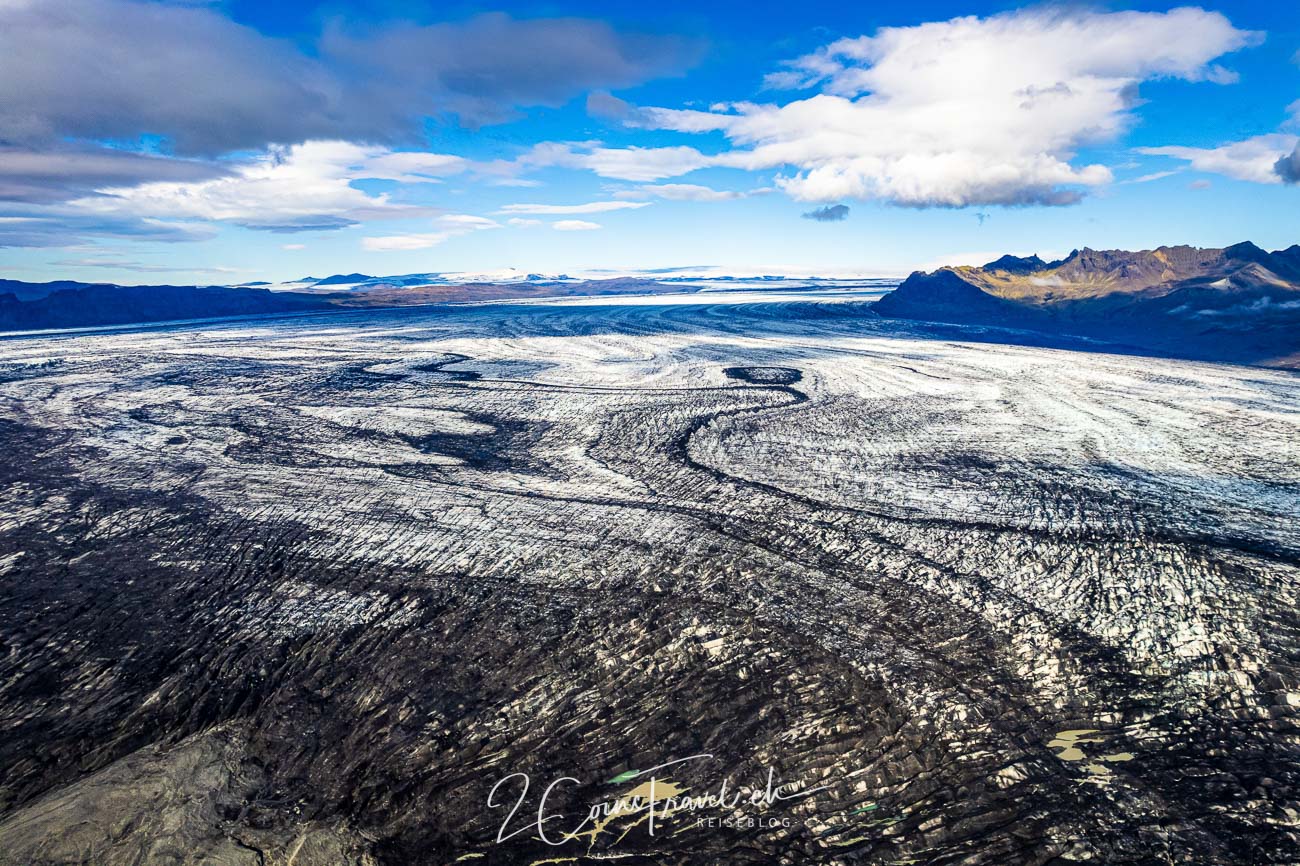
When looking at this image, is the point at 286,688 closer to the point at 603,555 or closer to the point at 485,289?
the point at 603,555

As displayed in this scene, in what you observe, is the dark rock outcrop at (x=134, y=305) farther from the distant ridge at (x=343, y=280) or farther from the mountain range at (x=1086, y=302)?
the distant ridge at (x=343, y=280)

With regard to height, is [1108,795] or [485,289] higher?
[485,289]

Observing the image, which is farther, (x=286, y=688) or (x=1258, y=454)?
(x=1258, y=454)

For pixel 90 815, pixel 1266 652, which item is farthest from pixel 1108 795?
pixel 90 815

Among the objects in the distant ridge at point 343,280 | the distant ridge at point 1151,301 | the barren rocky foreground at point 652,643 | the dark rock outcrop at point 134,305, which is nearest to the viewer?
the barren rocky foreground at point 652,643

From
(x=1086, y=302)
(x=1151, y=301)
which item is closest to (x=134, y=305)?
(x=1086, y=302)

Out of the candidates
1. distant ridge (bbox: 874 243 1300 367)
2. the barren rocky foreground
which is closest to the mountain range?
distant ridge (bbox: 874 243 1300 367)

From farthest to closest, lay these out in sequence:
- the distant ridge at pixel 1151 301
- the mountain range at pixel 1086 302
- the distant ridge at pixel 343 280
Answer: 1. the distant ridge at pixel 343 280
2. the mountain range at pixel 1086 302
3. the distant ridge at pixel 1151 301

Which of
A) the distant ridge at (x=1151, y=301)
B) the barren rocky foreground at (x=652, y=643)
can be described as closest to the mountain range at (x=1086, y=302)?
the distant ridge at (x=1151, y=301)
